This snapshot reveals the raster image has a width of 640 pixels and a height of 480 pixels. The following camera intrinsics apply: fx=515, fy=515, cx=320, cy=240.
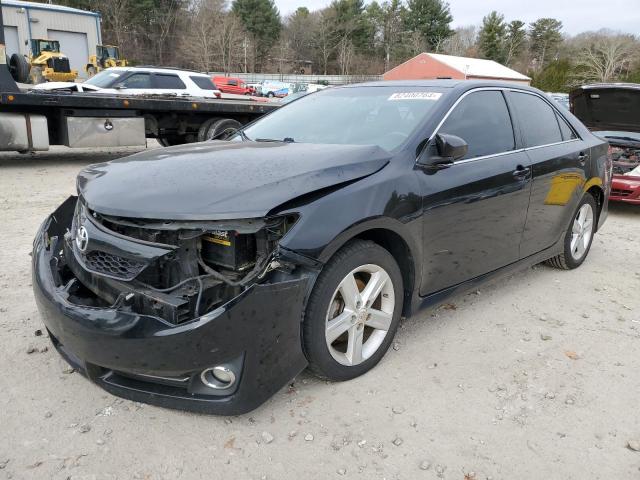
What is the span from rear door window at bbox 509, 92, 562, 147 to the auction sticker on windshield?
821 mm

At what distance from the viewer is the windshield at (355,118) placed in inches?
123

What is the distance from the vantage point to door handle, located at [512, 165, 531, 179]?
A: 11.6 ft

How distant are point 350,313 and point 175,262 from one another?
0.91 m

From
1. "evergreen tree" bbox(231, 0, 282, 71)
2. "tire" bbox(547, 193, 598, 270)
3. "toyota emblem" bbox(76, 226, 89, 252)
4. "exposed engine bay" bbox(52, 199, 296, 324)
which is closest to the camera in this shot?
"exposed engine bay" bbox(52, 199, 296, 324)

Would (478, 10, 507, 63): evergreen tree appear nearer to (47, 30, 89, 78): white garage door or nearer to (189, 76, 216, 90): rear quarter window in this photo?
(47, 30, 89, 78): white garage door

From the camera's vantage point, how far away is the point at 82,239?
246 cm

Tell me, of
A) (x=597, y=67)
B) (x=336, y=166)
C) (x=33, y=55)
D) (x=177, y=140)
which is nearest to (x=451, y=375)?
(x=336, y=166)

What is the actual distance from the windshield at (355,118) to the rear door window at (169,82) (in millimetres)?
10182

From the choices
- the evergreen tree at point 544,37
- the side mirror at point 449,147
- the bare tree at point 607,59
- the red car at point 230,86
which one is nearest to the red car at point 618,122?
the side mirror at point 449,147

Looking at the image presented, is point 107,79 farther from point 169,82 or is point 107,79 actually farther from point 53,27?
point 53,27

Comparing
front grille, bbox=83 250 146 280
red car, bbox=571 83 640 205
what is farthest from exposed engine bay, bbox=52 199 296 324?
red car, bbox=571 83 640 205

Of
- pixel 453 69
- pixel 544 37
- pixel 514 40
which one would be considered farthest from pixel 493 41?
pixel 453 69

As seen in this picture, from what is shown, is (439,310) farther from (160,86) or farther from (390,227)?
(160,86)

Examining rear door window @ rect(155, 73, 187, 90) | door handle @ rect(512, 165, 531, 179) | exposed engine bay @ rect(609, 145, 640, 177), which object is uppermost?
rear door window @ rect(155, 73, 187, 90)
